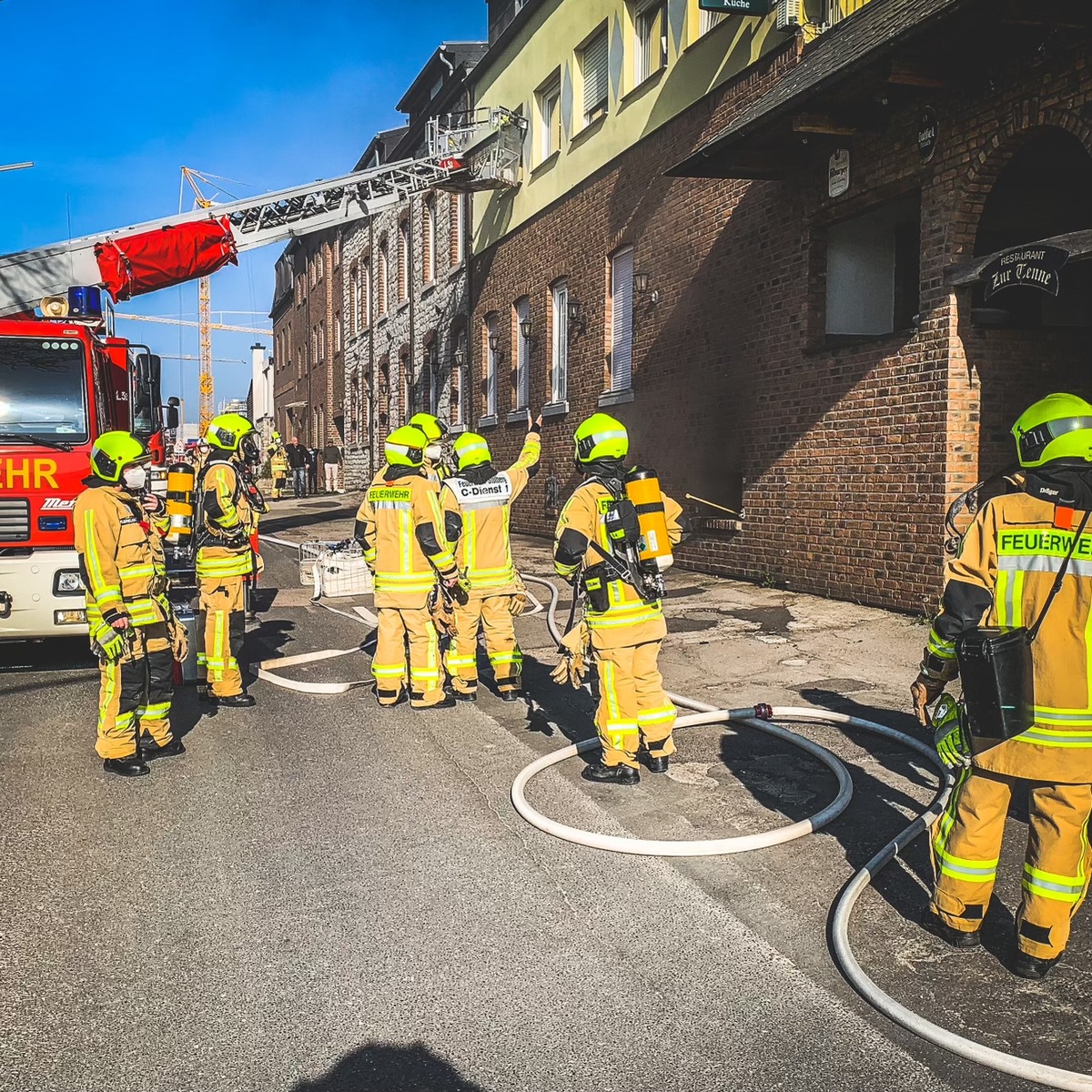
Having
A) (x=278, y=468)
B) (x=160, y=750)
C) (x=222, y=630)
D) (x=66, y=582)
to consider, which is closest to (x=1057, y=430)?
(x=160, y=750)

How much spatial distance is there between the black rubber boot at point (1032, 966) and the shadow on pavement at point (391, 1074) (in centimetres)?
184

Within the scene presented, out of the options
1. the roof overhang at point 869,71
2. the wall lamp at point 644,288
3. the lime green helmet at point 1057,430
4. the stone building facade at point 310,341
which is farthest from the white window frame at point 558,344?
the stone building facade at point 310,341

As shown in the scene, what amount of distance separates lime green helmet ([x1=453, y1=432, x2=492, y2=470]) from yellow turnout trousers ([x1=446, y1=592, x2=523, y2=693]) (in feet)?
3.31

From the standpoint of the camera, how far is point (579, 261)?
16469mm

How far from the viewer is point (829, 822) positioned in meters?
4.53

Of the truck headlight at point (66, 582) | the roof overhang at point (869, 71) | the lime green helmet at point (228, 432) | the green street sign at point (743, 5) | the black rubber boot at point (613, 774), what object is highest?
the green street sign at point (743, 5)

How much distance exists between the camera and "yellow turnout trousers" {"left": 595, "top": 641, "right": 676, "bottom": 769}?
5422 millimetres

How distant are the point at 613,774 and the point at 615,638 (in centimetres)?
75

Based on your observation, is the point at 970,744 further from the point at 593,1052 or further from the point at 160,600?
the point at 160,600

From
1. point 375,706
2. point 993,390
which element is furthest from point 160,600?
point 993,390

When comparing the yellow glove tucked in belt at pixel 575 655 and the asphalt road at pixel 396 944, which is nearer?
the asphalt road at pixel 396 944

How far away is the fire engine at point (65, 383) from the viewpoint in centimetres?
766

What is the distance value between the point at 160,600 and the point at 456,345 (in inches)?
717

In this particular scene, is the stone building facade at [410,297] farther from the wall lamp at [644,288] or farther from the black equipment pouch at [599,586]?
the black equipment pouch at [599,586]
